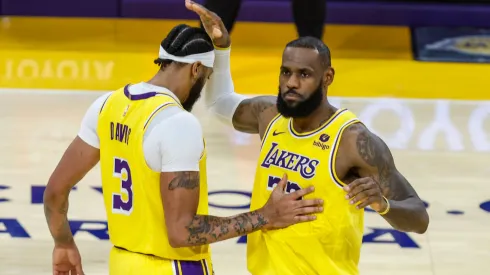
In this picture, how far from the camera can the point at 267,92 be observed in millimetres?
7629

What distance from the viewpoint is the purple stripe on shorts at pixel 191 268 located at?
328 cm

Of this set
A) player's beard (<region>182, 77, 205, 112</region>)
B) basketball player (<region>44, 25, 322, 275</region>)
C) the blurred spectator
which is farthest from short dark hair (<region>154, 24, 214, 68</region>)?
the blurred spectator

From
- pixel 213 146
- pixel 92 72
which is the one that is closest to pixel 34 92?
pixel 92 72

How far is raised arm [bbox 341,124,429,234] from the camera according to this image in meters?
3.16

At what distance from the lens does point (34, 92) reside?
301 inches

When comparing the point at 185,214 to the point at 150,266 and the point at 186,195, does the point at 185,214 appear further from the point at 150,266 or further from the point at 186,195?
the point at 150,266

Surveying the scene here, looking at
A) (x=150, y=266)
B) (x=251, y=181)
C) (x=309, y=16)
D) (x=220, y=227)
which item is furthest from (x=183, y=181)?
(x=309, y=16)

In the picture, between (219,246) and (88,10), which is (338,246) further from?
(88,10)

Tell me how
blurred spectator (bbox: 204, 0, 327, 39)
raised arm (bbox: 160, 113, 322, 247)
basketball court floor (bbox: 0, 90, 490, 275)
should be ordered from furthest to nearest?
blurred spectator (bbox: 204, 0, 327, 39) < basketball court floor (bbox: 0, 90, 490, 275) < raised arm (bbox: 160, 113, 322, 247)

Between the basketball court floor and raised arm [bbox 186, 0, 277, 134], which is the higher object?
raised arm [bbox 186, 0, 277, 134]

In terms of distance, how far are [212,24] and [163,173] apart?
71 cm

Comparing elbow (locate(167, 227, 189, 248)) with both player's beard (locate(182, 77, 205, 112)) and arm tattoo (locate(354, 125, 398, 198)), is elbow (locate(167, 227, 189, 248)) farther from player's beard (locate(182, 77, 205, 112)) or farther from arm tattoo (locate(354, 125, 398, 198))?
arm tattoo (locate(354, 125, 398, 198))

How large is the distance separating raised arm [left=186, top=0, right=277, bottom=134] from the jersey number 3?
2.10 ft

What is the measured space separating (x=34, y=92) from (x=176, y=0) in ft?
7.46
